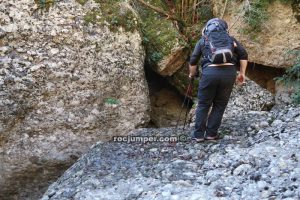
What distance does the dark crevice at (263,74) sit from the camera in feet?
34.5

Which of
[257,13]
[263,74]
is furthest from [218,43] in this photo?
[263,74]

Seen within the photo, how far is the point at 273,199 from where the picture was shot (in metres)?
4.76

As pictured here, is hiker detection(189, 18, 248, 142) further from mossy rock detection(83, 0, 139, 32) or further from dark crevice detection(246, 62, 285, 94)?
dark crevice detection(246, 62, 285, 94)

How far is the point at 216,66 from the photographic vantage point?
20.8 ft

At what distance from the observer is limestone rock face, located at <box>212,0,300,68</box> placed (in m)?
9.62

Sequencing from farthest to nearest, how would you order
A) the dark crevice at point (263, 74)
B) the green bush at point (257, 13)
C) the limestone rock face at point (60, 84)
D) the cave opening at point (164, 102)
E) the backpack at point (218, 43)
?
the dark crevice at point (263, 74) → the cave opening at point (164, 102) → the green bush at point (257, 13) → the limestone rock face at point (60, 84) → the backpack at point (218, 43)

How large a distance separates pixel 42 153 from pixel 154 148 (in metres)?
2.47

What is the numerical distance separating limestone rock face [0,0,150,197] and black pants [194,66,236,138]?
82.4 inches

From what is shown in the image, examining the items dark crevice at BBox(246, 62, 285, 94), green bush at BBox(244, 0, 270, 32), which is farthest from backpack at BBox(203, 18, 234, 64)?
dark crevice at BBox(246, 62, 285, 94)

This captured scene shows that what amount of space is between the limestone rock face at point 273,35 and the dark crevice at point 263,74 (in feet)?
1.73

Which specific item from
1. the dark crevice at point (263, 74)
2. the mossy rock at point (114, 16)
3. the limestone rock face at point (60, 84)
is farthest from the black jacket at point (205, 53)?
the dark crevice at point (263, 74)

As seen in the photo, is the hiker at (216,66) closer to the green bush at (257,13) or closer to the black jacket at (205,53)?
the black jacket at (205,53)

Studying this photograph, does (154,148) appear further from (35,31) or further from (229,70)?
(35,31)

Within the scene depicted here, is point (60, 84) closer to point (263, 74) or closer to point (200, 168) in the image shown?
point (200, 168)
